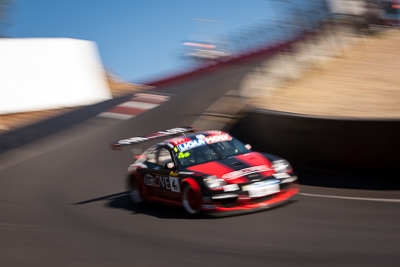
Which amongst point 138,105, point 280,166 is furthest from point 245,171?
point 138,105

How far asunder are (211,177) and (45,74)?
12474 millimetres

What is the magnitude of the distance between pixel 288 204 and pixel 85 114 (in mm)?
11997

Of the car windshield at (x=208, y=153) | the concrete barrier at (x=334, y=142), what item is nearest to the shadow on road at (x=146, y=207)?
the car windshield at (x=208, y=153)

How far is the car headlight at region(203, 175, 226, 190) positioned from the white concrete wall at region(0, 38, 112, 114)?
39.6ft

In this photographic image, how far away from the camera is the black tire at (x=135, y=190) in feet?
35.2

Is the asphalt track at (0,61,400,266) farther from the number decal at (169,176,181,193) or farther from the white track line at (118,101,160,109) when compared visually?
the white track line at (118,101,160,109)

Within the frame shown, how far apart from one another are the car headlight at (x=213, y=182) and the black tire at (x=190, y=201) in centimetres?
30

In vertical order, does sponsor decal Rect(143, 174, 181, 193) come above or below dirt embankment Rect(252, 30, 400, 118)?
below

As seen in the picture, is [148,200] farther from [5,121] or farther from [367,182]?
[5,121]

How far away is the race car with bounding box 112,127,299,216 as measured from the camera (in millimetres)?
8656

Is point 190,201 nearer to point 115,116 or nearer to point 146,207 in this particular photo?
point 146,207

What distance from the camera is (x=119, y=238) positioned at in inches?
324

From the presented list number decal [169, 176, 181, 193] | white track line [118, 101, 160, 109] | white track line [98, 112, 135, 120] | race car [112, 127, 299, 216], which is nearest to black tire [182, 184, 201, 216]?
race car [112, 127, 299, 216]

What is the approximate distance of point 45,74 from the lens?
65.1 feet
